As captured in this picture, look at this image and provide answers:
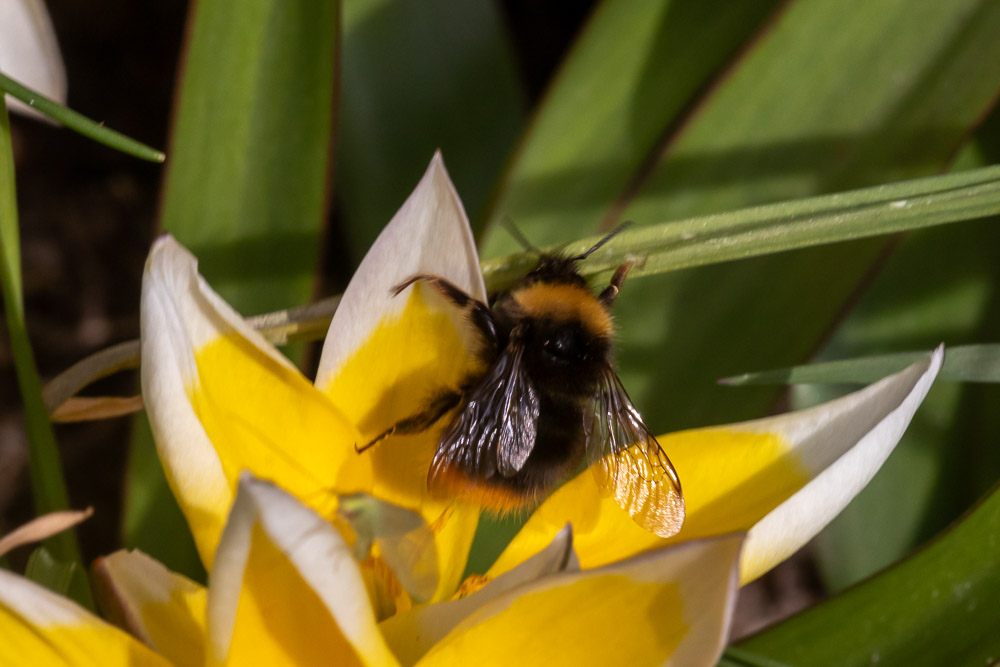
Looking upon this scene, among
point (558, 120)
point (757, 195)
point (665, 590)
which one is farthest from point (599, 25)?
point (665, 590)

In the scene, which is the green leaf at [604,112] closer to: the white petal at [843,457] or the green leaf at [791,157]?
the green leaf at [791,157]

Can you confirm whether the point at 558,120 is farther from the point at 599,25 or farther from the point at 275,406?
the point at 275,406

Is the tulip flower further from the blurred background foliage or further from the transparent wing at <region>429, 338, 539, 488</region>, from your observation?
the blurred background foliage

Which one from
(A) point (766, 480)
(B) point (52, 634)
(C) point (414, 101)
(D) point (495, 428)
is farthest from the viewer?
(C) point (414, 101)

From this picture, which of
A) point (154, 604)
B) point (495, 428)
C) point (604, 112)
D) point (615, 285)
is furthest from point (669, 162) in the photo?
point (154, 604)

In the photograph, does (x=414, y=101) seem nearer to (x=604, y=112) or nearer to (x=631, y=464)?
(x=604, y=112)

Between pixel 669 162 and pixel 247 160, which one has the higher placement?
pixel 247 160
